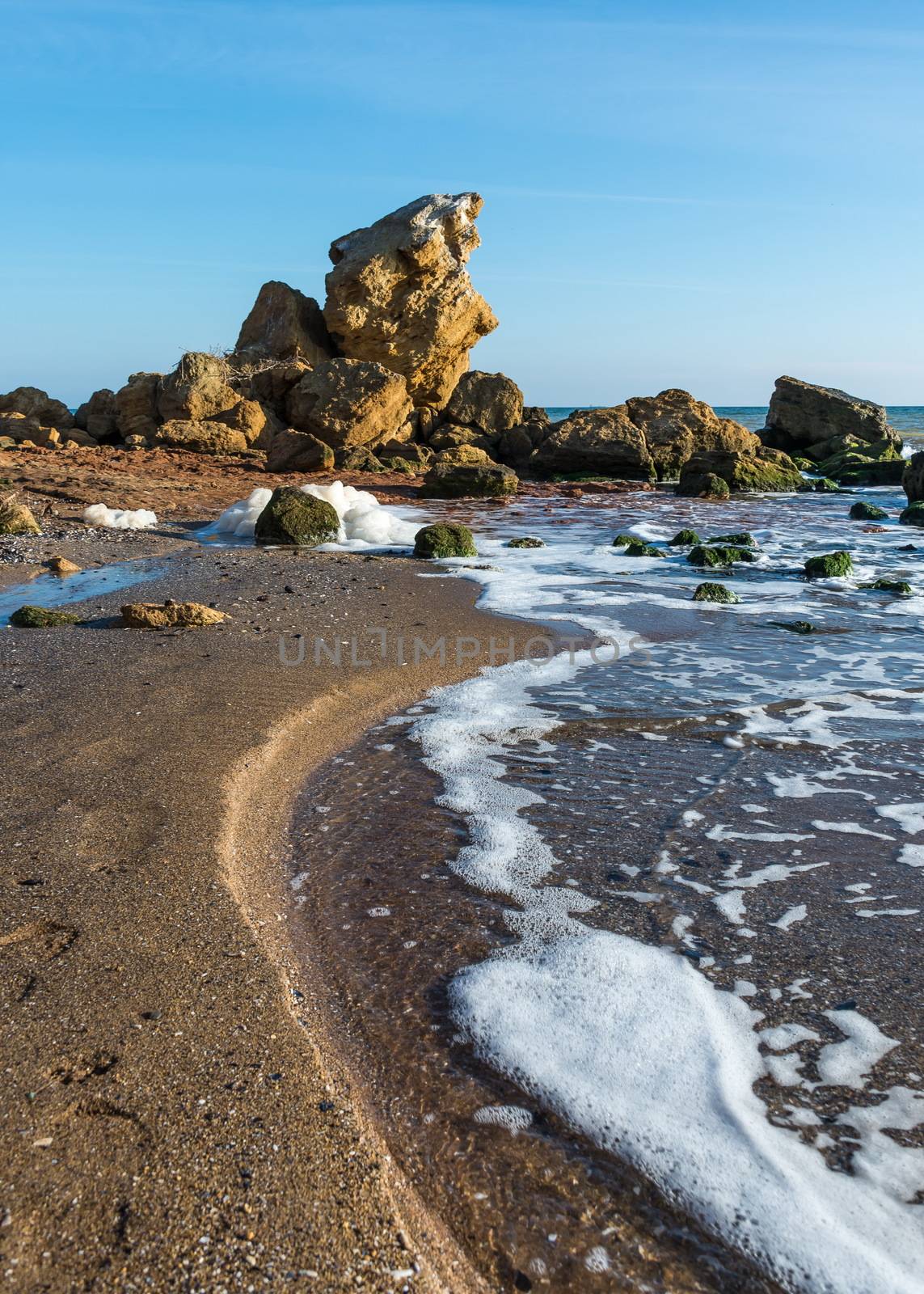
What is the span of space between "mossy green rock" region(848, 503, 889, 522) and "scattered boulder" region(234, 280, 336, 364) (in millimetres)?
13986

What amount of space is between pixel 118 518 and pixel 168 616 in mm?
6132

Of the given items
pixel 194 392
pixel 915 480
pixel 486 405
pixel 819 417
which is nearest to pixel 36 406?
pixel 194 392

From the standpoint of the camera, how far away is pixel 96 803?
3.48 metres

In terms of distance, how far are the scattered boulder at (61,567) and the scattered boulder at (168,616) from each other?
2654 millimetres

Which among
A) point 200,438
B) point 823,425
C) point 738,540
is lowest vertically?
point 738,540

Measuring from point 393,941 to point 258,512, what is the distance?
9.41 m

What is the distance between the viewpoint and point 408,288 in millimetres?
23953

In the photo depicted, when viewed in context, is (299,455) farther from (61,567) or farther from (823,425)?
(823,425)

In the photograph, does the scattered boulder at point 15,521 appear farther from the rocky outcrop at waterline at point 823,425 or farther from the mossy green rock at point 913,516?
the rocky outcrop at waterline at point 823,425

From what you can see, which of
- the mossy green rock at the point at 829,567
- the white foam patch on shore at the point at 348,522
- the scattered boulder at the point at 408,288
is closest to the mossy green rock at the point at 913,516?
the mossy green rock at the point at 829,567

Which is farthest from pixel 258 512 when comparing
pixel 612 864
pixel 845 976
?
pixel 845 976

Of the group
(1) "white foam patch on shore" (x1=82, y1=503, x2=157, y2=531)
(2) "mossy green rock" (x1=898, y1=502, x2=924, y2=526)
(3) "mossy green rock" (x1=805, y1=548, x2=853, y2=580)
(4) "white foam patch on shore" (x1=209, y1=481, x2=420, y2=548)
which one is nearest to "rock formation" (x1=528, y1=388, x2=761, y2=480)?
(2) "mossy green rock" (x1=898, y1=502, x2=924, y2=526)

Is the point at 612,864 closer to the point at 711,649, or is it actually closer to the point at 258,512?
the point at 711,649

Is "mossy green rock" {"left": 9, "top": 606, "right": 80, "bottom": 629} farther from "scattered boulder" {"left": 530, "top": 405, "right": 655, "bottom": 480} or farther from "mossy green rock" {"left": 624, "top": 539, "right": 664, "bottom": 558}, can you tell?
"scattered boulder" {"left": 530, "top": 405, "right": 655, "bottom": 480}
